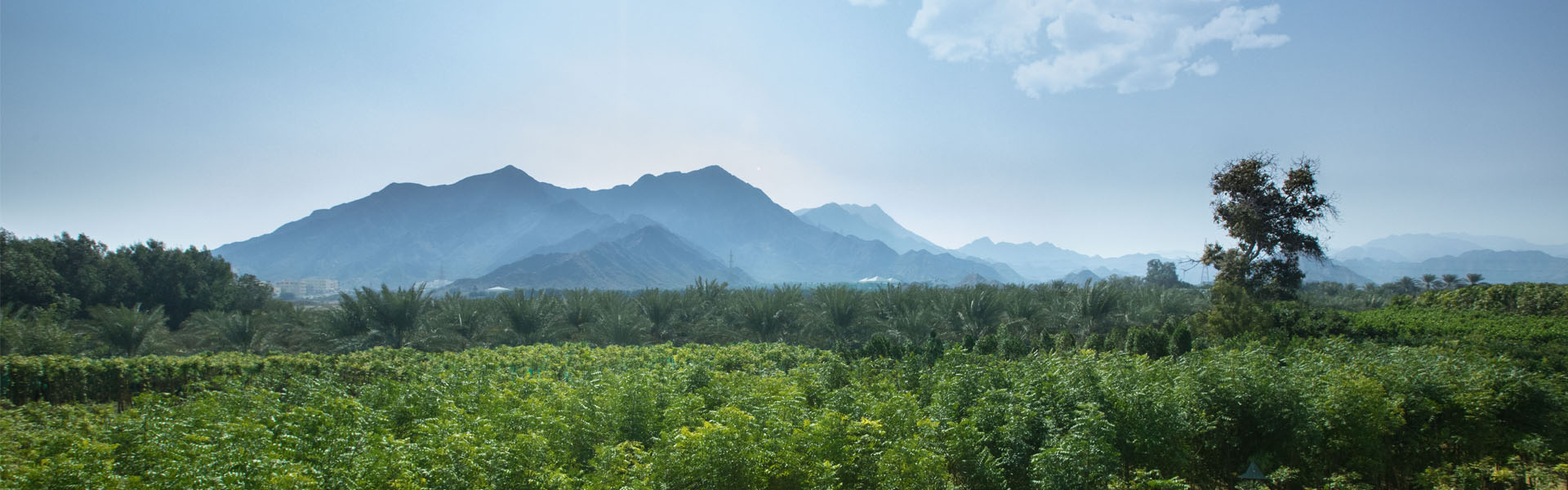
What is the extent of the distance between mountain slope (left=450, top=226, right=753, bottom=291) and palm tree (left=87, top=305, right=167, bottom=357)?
76742 millimetres

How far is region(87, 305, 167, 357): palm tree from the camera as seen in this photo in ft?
56.1

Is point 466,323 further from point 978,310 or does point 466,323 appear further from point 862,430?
point 862,430

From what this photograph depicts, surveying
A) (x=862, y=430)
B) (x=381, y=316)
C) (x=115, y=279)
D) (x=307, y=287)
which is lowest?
(x=862, y=430)

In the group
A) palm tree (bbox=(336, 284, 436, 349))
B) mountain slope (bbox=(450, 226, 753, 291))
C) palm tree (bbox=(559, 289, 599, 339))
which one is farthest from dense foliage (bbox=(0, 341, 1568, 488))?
mountain slope (bbox=(450, 226, 753, 291))

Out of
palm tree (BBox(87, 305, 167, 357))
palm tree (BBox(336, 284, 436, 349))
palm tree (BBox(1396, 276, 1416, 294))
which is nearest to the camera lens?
palm tree (BBox(87, 305, 167, 357))

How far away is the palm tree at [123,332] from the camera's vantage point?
17094 mm

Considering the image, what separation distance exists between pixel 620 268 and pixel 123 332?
4850 inches

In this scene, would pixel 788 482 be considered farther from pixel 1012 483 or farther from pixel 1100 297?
pixel 1100 297

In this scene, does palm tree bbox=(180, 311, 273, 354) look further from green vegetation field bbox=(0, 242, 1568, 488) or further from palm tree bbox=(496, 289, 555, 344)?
green vegetation field bbox=(0, 242, 1568, 488)

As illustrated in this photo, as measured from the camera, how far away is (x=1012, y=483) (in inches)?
191

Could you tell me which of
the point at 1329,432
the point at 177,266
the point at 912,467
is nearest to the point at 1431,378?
the point at 1329,432

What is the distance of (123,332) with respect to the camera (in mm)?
17203

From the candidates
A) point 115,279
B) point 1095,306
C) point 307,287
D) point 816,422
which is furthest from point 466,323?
point 307,287

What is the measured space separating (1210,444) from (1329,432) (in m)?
0.95
